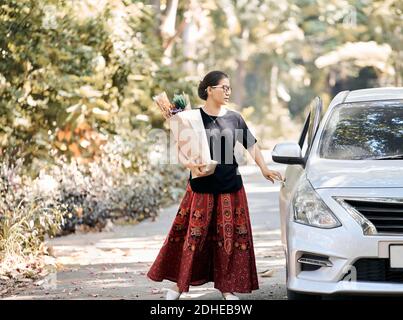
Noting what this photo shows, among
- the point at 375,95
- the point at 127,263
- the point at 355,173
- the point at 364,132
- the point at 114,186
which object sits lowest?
the point at 127,263

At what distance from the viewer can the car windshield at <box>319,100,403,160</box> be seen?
7.30 meters

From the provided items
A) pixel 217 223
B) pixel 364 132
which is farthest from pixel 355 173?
pixel 217 223

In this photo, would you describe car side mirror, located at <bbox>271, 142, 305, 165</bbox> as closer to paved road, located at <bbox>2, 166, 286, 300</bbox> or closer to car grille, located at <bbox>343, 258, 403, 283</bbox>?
car grille, located at <bbox>343, 258, 403, 283</bbox>

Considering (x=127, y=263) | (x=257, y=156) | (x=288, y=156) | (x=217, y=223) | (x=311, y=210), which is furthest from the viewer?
(x=127, y=263)

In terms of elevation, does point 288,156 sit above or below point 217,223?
above

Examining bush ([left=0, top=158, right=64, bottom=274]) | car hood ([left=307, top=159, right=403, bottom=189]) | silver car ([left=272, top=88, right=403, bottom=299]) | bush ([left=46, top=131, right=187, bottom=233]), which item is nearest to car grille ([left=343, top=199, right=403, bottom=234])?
silver car ([left=272, top=88, right=403, bottom=299])

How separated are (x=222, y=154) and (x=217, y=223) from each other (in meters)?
0.51

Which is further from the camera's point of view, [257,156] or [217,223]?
[257,156]

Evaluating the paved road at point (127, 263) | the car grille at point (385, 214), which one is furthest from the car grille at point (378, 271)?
the paved road at point (127, 263)

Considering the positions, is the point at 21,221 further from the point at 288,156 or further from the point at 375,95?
the point at 375,95

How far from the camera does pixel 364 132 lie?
7562 millimetres

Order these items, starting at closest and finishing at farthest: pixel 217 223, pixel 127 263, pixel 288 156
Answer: pixel 288 156
pixel 217 223
pixel 127 263

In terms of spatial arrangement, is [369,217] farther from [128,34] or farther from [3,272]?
[128,34]

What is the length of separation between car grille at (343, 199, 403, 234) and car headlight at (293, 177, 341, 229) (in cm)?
20
